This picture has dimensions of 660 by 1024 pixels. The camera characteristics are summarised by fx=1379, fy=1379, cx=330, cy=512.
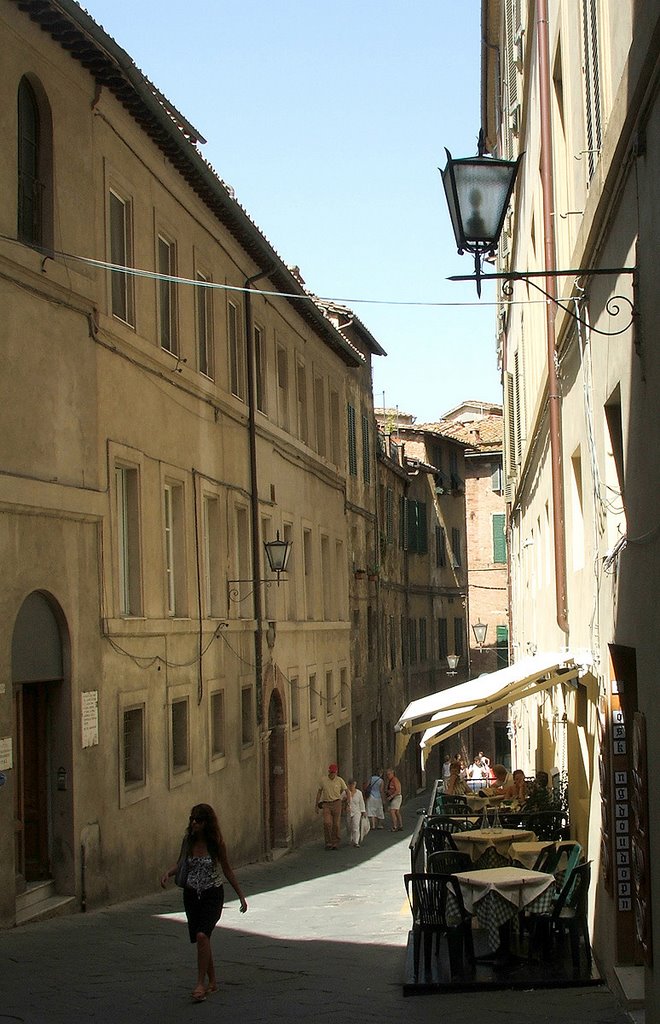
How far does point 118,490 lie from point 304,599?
12.4 meters

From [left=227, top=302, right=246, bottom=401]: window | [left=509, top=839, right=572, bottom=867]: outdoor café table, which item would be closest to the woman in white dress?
[left=227, top=302, right=246, bottom=401]: window

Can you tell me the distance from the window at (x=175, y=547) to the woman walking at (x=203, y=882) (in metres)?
8.78

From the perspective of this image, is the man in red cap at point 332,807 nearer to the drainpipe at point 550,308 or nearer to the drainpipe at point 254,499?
the drainpipe at point 254,499

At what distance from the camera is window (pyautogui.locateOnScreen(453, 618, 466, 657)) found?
5203 centimetres

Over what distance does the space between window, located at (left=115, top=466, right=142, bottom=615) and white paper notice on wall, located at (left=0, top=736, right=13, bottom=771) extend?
3943mm

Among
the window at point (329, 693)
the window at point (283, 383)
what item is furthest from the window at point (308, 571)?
the window at point (283, 383)

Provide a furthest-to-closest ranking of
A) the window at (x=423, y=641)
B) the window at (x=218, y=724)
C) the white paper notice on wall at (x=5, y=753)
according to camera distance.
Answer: the window at (x=423, y=641), the window at (x=218, y=724), the white paper notice on wall at (x=5, y=753)

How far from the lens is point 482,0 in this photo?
26047 millimetres

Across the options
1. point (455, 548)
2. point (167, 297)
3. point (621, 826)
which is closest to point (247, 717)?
point (167, 297)

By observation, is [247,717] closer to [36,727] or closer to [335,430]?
[36,727]

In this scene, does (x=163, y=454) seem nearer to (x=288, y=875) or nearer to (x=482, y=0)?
(x=288, y=875)

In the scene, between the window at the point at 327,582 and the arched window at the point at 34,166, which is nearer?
the arched window at the point at 34,166

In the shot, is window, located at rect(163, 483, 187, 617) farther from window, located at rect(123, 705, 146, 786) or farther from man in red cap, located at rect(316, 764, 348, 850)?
man in red cap, located at rect(316, 764, 348, 850)

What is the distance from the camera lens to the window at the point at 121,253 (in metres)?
16.4
